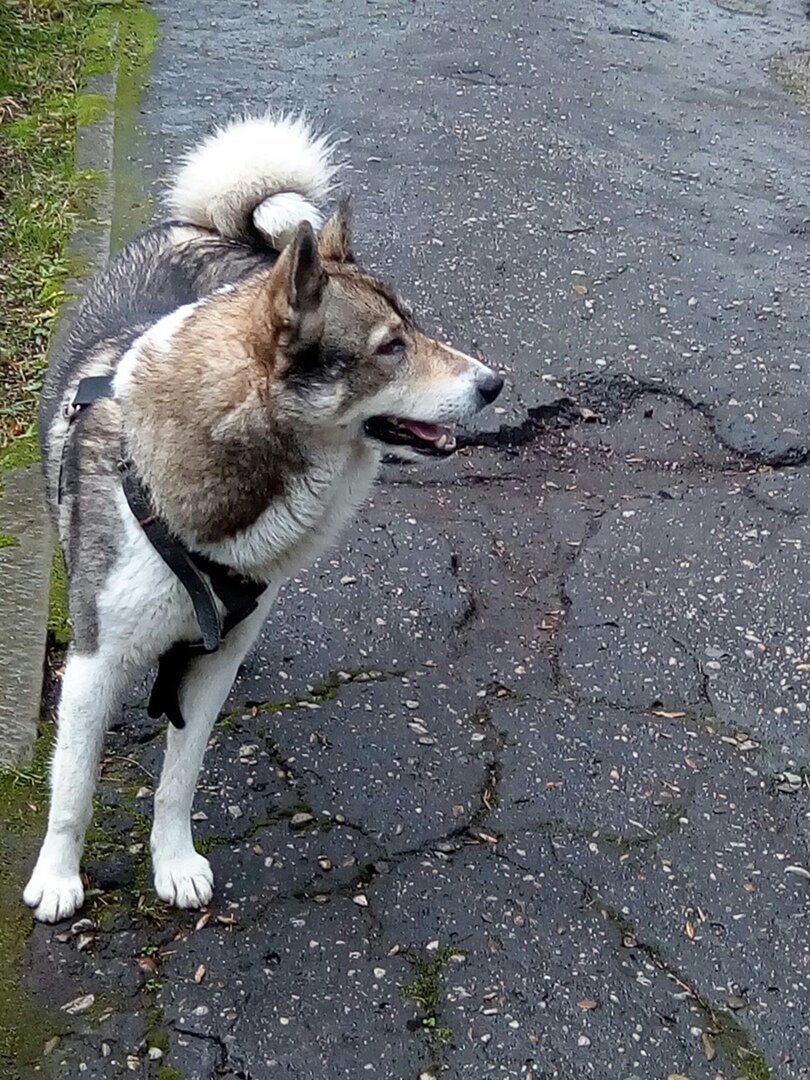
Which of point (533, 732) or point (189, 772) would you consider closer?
point (189, 772)

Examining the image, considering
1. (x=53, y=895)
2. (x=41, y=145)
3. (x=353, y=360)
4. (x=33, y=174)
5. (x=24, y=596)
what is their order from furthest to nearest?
(x=41, y=145)
(x=33, y=174)
(x=24, y=596)
(x=53, y=895)
(x=353, y=360)

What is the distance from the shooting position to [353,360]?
2387 mm

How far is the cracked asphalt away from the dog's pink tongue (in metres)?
0.96

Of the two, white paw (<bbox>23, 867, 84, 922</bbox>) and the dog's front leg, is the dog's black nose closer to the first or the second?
the dog's front leg

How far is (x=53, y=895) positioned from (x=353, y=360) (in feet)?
4.18

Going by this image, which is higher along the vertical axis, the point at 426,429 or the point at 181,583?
the point at 426,429

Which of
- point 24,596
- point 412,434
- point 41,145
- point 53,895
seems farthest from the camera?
point 41,145

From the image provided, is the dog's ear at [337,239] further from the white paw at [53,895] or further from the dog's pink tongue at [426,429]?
the white paw at [53,895]

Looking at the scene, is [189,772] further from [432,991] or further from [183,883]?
[432,991]

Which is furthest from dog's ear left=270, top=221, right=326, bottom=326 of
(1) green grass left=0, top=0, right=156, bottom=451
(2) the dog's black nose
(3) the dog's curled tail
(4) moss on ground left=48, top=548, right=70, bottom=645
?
(1) green grass left=0, top=0, right=156, bottom=451

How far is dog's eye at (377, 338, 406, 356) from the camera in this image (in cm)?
243

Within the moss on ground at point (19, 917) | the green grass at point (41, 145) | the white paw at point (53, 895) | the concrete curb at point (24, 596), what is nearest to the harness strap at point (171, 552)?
the white paw at point (53, 895)

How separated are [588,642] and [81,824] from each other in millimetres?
1509

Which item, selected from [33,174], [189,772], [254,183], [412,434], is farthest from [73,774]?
[33,174]
